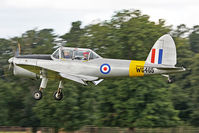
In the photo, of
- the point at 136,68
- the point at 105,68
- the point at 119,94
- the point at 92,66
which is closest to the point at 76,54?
the point at 92,66

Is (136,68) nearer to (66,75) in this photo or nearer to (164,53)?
(164,53)

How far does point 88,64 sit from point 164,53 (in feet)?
10.6

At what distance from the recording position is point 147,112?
32.7 meters

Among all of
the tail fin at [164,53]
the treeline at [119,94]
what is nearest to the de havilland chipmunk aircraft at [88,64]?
the tail fin at [164,53]

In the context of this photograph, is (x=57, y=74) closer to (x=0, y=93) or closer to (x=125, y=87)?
(x=125, y=87)

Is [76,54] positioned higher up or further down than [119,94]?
higher up

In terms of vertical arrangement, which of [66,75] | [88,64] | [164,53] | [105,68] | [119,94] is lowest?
[119,94]

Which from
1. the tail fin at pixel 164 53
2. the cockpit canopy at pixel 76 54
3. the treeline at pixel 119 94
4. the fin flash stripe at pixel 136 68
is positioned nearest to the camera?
the tail fin at pixel 164 53

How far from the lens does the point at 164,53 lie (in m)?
17.7

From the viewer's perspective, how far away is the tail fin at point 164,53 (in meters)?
17.5

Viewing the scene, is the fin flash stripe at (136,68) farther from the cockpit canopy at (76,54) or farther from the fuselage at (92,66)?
the cockpit canopy at (76,54)

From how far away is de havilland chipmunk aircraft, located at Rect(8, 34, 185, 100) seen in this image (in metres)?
17.6

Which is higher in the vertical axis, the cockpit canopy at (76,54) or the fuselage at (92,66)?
the cockpit canopy at (76,54)

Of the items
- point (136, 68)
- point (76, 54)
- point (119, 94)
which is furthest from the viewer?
point (119, 94)
